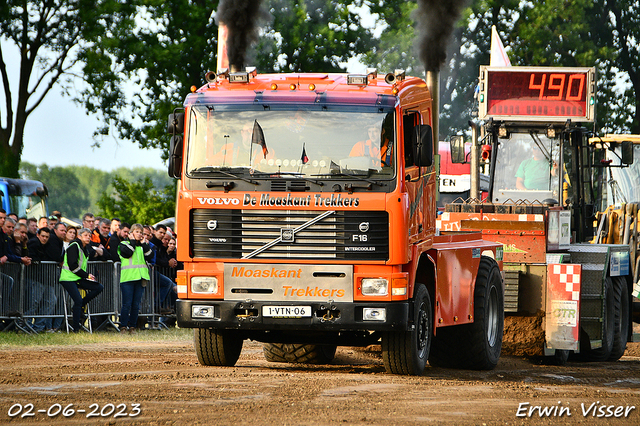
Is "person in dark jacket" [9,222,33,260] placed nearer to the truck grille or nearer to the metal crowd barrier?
the metal crowd barrier

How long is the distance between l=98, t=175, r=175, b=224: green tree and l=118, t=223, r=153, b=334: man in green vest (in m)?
16.8

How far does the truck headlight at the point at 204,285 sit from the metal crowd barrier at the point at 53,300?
20.9 ft

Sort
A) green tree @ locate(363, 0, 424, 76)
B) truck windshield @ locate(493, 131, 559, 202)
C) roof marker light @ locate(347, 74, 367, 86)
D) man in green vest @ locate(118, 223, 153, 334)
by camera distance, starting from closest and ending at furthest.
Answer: roof marker light @ locate(347, 74, 367, 86)
truck windshield @ locate(493, 131, 559, 202)
man in green vest @ locate(118, 223, 153, 334)
green tree @ locate(363, 0, 424, 76)

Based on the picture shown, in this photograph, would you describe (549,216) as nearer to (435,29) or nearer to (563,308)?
(563,308)

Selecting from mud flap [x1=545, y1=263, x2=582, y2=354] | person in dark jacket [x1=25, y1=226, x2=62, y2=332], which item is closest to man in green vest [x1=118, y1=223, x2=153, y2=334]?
person in dark jacket [x1=25, y1=226, x2=62, y2=332]

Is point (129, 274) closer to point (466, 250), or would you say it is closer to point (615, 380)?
point (466, 250)

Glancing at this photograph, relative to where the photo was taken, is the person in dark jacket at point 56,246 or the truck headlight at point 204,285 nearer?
the truck headlight at point 204,285

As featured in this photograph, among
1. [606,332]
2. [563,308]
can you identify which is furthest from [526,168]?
[563,308]

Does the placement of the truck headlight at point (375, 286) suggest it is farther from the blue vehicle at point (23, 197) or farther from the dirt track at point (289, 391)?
the blue vehicle at point (23, 197)

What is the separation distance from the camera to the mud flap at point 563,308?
45.3 feet

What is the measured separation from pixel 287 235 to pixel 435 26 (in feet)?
34.3

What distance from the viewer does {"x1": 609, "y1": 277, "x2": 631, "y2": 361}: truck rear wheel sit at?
1543cm

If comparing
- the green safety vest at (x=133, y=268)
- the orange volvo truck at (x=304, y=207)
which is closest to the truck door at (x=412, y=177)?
the orange volvo truck at (x=304, y=207)

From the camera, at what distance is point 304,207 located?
413 inches
